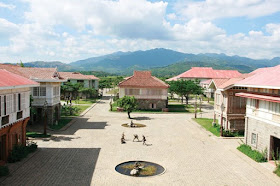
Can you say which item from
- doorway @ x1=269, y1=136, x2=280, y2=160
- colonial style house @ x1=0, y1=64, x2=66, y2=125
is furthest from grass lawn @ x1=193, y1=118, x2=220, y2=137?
colonial style house @ x1=0, y1=64, x2=66, y2=125

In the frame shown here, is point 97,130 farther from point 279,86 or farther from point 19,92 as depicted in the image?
point 279,86

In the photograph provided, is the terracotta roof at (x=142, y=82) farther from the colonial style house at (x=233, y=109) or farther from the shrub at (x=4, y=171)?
the shrub at (x=4, y=171)

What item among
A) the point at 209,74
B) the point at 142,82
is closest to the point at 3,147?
the point at 142,82

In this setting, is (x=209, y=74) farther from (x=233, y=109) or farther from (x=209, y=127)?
(x=233, y=109)

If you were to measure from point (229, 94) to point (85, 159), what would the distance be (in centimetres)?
1564

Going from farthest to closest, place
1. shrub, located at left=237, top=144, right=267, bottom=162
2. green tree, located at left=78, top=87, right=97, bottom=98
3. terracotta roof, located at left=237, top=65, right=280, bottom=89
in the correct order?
1. green tree, located at left=78, top=87, right=97, bottom=98
2. shrub, located at left=237, top=144, right=267, bottom=162
3. terracotta roof, located at left=237, top=65, right=280, bottom=89

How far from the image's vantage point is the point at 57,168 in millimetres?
15516

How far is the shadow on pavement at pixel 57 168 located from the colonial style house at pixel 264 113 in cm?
1142

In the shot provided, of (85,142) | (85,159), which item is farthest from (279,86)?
(85,142)

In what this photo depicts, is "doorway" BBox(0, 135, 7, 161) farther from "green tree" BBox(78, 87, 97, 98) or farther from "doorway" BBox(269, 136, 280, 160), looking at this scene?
"green tree" BBox(78, 87, 97, 98)

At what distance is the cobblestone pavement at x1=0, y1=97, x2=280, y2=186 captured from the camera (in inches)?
554

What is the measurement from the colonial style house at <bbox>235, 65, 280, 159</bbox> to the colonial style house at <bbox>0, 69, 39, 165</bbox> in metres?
15.8

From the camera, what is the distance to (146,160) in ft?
57.3

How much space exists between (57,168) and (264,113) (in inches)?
549
